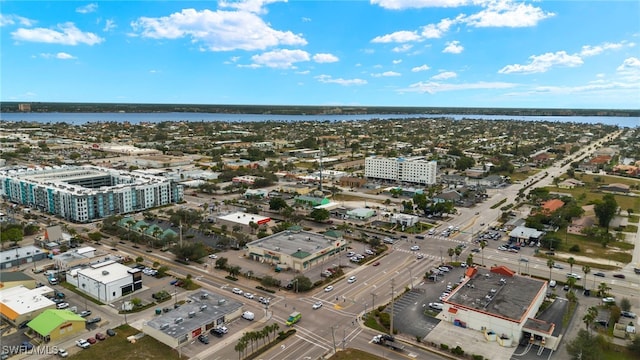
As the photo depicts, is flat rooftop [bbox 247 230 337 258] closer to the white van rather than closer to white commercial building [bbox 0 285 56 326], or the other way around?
the white van

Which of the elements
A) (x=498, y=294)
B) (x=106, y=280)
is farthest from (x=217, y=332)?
(x=498, y=294)

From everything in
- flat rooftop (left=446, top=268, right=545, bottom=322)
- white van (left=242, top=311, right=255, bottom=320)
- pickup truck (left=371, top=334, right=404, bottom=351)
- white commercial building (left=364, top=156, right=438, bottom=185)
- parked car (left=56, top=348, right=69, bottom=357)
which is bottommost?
parked car (left=56, top=348, right=69, bottom=357)

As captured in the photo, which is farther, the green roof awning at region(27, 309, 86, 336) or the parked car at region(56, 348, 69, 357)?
the green roof awning at region(27, 309, 86, 336)

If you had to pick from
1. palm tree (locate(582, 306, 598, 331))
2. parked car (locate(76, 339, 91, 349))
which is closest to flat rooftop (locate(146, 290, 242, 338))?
parked car (locate(76, 339, 91, 349))

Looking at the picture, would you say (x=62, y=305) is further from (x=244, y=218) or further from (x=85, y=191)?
(x=85, y=191)

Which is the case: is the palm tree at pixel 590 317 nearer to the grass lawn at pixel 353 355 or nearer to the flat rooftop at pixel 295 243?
the grass lawn at pixel 353 355

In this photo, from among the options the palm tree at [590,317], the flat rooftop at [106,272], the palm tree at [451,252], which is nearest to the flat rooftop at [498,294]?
the palm tree at [590,317]
